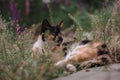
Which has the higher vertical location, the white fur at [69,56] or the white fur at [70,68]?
the white fur at [69,56]

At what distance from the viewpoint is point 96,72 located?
5.06 meters

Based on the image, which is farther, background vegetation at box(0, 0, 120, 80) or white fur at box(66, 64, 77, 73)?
white fur at box(66, 64, 77, 73)

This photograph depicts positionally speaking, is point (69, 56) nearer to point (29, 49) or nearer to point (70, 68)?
point (70, 68)

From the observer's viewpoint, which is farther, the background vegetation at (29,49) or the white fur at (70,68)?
the white fur at (70,68)

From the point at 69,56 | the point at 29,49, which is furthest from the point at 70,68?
the point at 29,49

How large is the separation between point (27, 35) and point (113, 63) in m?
1.10

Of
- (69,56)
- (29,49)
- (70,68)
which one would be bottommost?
(70,68)

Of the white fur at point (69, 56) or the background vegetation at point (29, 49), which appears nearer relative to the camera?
the background vegetation at point (29, 49)

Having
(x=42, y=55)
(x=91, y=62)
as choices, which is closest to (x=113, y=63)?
(x=91, y=62)

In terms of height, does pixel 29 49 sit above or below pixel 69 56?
above

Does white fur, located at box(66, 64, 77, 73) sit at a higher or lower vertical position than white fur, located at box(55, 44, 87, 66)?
lower

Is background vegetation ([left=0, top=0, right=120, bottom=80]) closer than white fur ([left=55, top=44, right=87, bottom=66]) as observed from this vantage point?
Yes

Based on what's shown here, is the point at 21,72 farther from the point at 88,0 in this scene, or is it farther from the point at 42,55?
the point at 88,0

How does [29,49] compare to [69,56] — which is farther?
[69,56]
